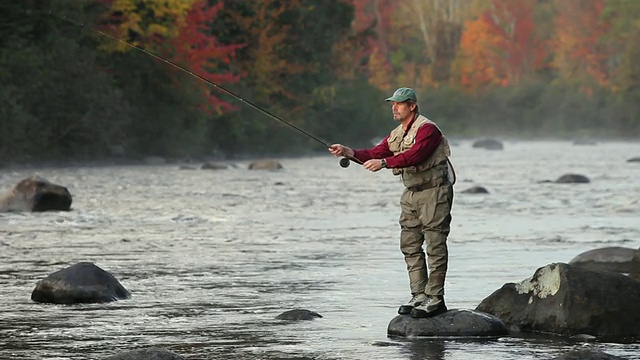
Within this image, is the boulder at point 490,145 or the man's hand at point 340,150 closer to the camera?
the man's hand at point 340,150

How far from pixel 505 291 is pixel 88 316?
11.9ft

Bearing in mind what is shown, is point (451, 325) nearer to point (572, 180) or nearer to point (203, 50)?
point (572, 180)

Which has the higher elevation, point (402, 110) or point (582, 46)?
point (582, 46)

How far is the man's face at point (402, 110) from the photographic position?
42.5 feet

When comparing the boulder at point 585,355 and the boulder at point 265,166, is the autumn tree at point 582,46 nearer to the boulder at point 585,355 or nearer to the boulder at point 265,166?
the boulder at point 265,166

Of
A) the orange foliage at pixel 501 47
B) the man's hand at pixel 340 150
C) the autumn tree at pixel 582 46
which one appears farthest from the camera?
the orange foliage at pixel 501 47

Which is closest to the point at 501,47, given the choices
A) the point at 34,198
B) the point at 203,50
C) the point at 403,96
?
the point at 203,50

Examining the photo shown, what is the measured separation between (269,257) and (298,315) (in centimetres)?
685

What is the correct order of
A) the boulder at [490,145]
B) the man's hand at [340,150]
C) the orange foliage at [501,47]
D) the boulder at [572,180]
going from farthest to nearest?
the orange foliage at [501,47] < the boulder at [490,145] < the boulder at [572,180] < the man's hand at [340,150]

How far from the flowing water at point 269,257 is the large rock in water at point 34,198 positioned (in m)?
0.92

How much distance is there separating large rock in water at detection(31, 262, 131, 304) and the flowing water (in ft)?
0.68

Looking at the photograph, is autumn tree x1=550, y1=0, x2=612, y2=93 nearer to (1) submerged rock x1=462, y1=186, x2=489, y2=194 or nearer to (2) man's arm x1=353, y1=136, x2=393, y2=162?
(1) submerged rock x1=462, y1=186, x2=489, y2=194

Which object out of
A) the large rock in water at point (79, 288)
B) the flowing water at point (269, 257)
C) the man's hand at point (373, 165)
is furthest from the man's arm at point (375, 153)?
the large rock in water at point (79, 288)

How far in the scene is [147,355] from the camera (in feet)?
36.5
